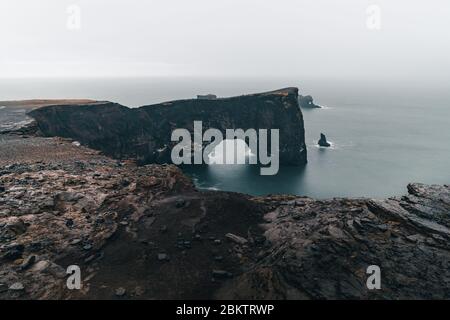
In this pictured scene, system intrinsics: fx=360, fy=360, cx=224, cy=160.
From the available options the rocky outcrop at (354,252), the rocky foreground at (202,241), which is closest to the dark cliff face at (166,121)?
the rocky foreground at (202,241)

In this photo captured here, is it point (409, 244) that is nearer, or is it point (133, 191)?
point (409, 244)

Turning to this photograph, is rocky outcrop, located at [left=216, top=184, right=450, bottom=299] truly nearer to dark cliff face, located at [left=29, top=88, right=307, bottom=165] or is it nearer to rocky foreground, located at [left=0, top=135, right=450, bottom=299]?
rocky foreground, located at [left=0, top=135, right=450, bottom=299]

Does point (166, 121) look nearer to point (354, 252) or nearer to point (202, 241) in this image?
point (202, 241)

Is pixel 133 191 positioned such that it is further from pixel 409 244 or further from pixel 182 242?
pixel 409 244

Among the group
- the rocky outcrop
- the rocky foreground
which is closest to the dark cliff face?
the rocky foreground

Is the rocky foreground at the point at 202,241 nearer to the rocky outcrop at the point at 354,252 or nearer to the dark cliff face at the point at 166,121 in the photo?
the rocky outcrop at the point at 354,252
